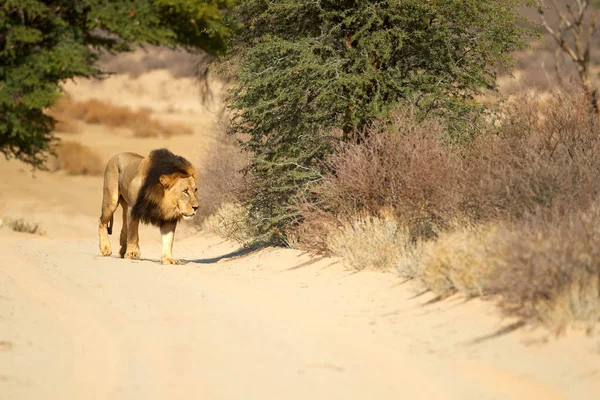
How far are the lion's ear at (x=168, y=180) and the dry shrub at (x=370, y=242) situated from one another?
2.70 metres

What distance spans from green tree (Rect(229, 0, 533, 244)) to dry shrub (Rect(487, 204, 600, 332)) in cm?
716

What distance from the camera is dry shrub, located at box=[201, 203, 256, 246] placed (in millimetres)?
19502

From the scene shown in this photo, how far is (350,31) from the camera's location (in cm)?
1669

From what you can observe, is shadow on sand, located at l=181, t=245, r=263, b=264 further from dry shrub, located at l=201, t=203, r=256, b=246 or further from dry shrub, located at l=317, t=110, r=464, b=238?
dry shrub, located at l=317, t=110, r=464, b=238

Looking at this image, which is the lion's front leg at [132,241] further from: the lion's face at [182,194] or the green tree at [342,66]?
the green tree at [342,66]

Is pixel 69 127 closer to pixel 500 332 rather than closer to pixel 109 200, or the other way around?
pixel 109 200

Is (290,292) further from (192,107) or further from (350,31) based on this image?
(192,107)

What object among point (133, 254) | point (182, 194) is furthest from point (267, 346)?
point (133, 254)

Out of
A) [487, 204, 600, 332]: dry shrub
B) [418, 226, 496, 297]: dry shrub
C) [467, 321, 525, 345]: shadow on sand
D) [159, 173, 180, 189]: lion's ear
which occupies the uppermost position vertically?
[487, 204, 600, 332]: dry shrub

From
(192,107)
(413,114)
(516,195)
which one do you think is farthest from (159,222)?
(192,107)

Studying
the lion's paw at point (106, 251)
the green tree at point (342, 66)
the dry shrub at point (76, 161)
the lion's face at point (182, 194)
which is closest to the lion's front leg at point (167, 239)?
the lion's face at point (182, 194)

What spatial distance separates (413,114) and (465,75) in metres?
2.07

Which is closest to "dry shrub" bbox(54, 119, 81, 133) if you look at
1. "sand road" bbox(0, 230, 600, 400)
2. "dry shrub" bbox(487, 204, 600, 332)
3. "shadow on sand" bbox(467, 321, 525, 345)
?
"sand road" bbox(0, 230, 600, 400)

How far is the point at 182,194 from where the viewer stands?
15.6 m
